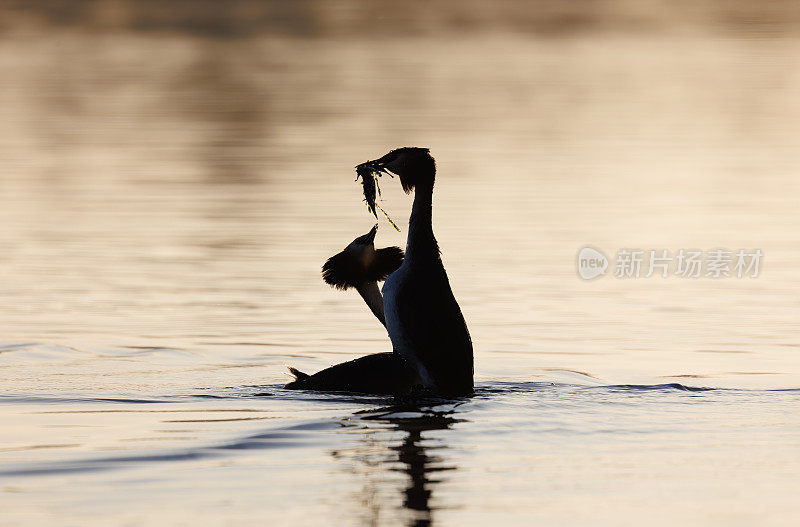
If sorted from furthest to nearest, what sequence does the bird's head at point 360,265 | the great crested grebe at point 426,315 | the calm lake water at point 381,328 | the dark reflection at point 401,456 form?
the bird's head at point 360,265
the great crested grebe at point 426,315
the calm lake water at point 381,328
the dark reflection at point 401,456

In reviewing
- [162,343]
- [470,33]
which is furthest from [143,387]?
[470,33]

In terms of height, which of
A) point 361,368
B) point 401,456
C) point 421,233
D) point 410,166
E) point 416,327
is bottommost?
point 401,456

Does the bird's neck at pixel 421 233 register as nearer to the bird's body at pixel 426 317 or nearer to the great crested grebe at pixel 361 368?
the bird's body at pixel 426 317

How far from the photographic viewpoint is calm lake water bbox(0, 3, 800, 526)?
7.95 metres

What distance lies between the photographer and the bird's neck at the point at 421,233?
10578 mm

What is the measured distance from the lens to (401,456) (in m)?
8.70

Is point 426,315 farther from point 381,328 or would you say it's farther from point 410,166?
point 381,328

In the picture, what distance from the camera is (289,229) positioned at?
19516 millimetres

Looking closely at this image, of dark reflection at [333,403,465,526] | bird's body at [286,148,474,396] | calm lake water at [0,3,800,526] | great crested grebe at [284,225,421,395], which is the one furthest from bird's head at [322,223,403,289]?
dark reflection at [333,403,465,526]

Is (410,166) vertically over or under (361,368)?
over

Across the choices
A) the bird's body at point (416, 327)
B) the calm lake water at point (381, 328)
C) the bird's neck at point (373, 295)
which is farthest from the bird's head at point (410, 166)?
the calm lake water at point (381, 328)

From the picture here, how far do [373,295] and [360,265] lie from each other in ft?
0.89

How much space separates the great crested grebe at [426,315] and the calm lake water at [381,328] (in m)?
0.28

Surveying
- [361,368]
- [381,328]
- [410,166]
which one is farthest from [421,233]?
[381,328]
